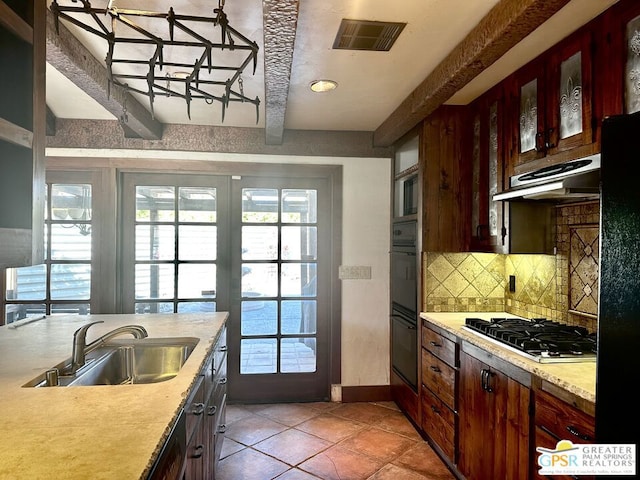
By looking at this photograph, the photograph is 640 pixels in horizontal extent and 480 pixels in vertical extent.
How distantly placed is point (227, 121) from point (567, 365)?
9.46 ft

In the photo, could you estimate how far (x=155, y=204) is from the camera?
11.6 ft

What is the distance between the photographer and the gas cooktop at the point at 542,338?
5.78 feet

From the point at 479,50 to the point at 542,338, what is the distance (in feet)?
4.50

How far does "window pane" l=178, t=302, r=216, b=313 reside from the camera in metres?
3.56

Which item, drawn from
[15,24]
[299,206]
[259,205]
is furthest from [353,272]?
[15,24]

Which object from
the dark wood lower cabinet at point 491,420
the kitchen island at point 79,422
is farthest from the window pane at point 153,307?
the dark wood lower cabinet at point 491,420

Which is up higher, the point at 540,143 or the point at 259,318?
the point at 540,143

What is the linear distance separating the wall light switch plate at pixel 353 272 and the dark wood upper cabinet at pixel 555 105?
1.63m

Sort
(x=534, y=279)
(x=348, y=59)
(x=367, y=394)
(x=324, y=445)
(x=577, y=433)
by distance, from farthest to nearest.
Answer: (x=367, y=394), (x=324, y=445), (x=534, y=279), (x=348, y=59), (x=577, y=433)

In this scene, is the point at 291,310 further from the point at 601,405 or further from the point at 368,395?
the point at 601,405

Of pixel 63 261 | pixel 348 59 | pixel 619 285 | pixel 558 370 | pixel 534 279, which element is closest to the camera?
pixel 619 285

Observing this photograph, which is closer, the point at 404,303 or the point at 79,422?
the point at 79,422

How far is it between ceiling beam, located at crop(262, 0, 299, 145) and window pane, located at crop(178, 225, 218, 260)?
49.0 inches

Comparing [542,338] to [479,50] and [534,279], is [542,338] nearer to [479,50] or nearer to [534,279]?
[534,279]
